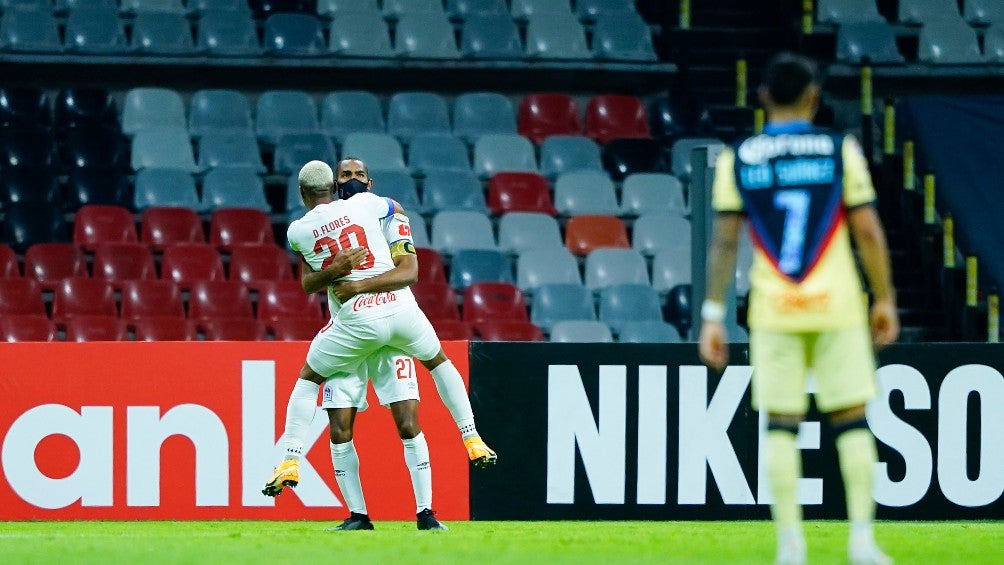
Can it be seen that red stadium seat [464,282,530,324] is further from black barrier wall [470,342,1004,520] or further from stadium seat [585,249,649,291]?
black barrier wall [470,342,1004,520]

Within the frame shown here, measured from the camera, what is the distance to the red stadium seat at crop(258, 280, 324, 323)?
529 inches

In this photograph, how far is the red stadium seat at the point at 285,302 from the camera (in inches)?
529

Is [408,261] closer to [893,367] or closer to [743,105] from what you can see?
[893,367]

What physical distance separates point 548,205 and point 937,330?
12.9 ft

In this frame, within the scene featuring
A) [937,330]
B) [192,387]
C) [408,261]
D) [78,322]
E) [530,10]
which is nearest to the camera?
[408,261]

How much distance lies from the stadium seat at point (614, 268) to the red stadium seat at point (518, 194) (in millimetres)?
921

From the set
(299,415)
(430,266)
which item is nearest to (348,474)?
(299,415)

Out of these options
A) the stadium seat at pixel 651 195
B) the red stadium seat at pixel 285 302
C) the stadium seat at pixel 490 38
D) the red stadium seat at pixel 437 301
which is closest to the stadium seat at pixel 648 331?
the red stadium seat at pixel 437 301

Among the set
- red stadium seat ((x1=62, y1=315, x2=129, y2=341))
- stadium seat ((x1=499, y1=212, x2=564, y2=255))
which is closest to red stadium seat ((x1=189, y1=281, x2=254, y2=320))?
red stadium seat ((x1=62, y1=315, x2=129, y2=341))

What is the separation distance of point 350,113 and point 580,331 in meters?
4.05

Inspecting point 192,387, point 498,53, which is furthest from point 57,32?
point 192,387

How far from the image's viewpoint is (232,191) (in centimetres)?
1502

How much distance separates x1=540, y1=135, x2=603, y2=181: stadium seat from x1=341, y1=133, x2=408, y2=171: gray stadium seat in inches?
60.0

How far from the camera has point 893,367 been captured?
10.8 meters
